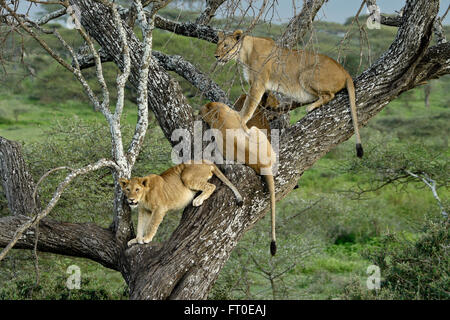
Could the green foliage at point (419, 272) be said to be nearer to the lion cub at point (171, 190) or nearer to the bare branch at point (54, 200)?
the lion cub at point (171, 190)

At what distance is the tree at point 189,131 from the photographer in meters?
4.66

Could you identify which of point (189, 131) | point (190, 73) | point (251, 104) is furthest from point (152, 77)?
point (251, 104)

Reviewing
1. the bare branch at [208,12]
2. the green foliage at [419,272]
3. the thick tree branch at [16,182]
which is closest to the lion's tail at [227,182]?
the thick tree branch at [16,182]

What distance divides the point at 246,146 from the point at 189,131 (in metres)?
0.67

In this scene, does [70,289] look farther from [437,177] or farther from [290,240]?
[437,177]

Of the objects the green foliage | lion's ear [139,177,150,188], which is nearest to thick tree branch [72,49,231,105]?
lion's ear [139,177,150,188]

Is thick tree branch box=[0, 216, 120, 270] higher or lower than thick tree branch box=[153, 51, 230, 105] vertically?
lower

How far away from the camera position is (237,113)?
209 inches

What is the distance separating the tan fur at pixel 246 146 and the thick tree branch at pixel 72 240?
132 cm

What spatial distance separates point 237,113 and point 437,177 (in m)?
8.00

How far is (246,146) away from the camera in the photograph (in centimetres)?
503

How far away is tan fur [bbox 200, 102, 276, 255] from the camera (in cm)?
484

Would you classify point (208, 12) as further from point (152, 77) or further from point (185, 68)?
point (152, 77)

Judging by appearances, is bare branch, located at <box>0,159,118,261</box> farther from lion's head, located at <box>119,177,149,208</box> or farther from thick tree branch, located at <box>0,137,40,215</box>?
thick tree branch, located at <box>0,137,40,215</box>
